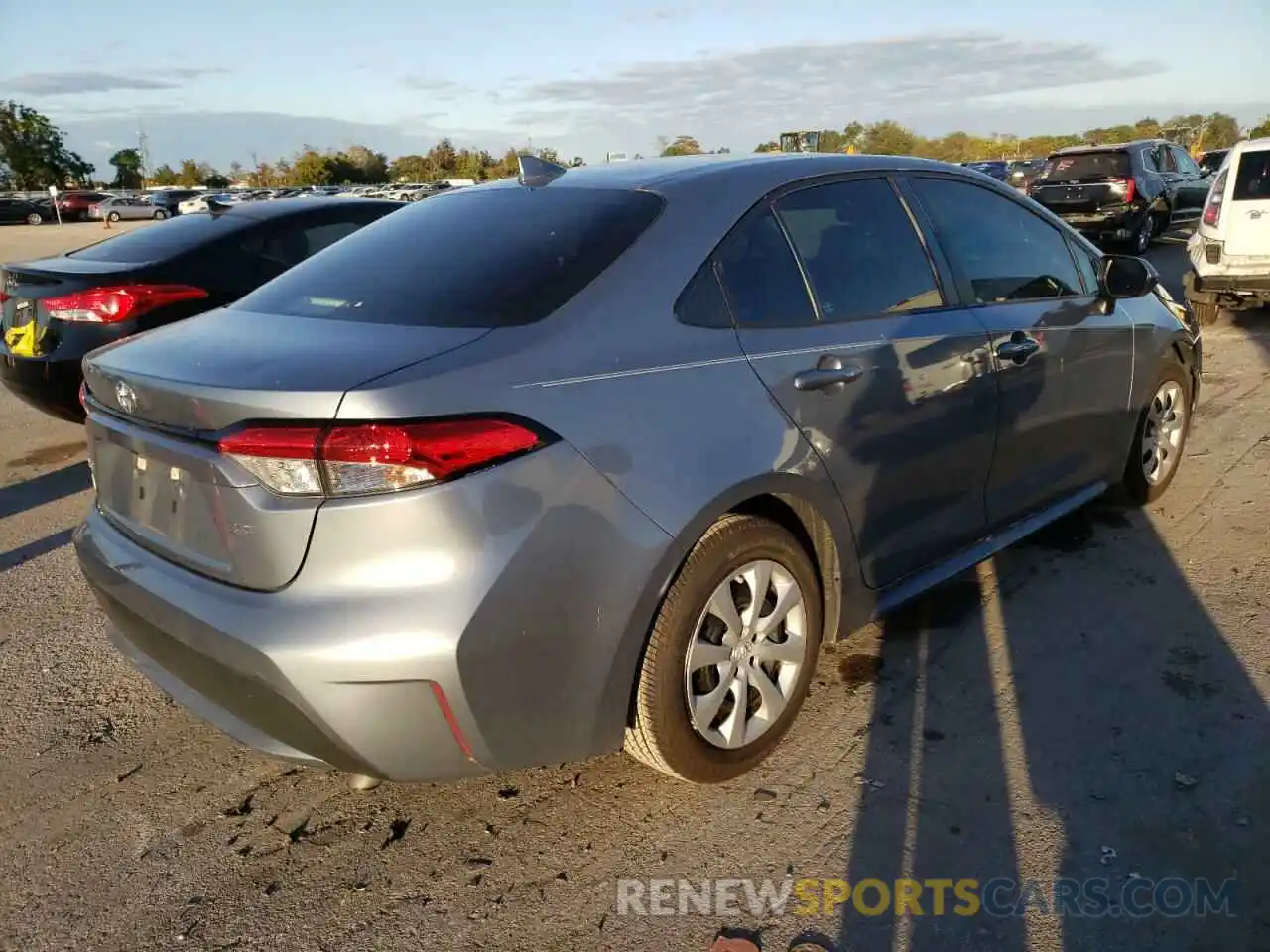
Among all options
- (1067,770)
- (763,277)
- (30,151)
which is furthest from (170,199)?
(1067,770)

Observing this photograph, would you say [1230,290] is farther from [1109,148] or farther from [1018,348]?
[1109,148]

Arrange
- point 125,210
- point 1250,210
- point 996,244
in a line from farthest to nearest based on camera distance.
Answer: point 125,210 < point 1250,210 < point 996,244

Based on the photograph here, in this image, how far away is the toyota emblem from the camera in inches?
94.4

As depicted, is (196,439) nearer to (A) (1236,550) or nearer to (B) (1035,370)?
(B) (1035,370)

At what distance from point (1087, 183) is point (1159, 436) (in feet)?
37.9

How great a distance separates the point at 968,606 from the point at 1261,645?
96 cm

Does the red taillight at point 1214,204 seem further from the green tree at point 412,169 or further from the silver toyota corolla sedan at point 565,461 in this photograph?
the green tree at point 412,169

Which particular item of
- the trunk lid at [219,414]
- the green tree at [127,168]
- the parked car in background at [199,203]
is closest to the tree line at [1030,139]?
the parked car in background at [199,203]

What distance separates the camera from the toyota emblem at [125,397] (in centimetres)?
240

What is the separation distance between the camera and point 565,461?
215cm

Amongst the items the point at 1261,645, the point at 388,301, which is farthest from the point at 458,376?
the point at 1261,645

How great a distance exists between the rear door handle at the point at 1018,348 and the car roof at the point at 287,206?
3942 mm

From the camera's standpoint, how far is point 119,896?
2.39m

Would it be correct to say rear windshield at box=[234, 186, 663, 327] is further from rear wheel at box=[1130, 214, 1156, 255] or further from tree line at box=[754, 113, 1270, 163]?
tree line at box=[754, 113, 1270, 163]
